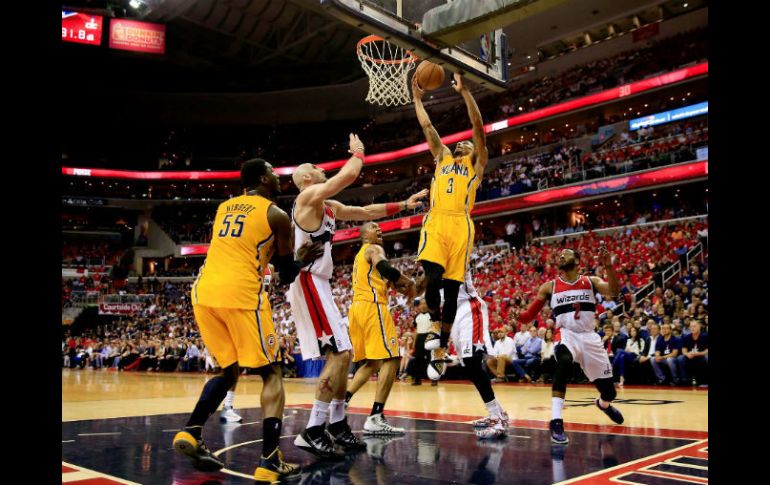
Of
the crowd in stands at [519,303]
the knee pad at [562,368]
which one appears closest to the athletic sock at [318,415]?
the knee pad at [562,368]

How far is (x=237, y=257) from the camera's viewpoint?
3.92 metres

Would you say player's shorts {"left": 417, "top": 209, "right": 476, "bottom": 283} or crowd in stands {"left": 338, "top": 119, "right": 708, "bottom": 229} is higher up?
crowd in stands {"left": 338, "top": 119, "right": 708, "bottom": 229}

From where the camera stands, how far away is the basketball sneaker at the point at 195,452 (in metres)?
3.65

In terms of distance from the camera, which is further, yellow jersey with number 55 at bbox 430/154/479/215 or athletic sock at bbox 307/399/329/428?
yellow jersey with number 55 at bbox 430/154/479/215

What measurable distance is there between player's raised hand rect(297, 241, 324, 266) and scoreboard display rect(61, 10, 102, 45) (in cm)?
2729

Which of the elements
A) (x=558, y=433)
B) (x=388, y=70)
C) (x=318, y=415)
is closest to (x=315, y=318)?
(x=318, y=415)

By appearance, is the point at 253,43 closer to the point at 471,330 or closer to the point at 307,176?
the point at 307,176

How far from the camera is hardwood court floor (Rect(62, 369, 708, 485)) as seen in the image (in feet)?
12.3

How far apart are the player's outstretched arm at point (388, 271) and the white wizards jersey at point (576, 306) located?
4.60 feet

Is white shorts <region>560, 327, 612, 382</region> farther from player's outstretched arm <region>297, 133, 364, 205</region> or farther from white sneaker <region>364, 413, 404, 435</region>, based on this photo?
player's outstretched arm <region>297, 133, 364, 205</region>

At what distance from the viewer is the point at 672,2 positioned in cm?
2466

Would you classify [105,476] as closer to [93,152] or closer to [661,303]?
[661,303]

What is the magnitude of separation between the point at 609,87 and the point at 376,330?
78.1ft

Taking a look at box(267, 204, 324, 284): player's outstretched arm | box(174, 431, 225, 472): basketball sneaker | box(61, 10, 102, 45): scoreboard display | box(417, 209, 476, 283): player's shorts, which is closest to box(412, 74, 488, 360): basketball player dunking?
box(417, 209, 476, 283): player's shorts
